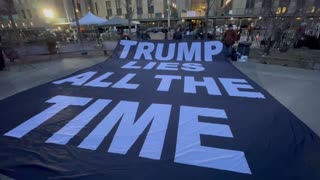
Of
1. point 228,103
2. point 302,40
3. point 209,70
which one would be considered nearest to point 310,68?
point 302,40

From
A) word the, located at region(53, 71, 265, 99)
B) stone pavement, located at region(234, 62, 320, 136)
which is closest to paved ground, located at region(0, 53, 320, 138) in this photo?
stone pavement, located at region(234, 62, 320, 136)

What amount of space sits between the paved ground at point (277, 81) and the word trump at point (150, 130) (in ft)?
4.87

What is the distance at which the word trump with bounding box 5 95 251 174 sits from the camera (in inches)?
83.0

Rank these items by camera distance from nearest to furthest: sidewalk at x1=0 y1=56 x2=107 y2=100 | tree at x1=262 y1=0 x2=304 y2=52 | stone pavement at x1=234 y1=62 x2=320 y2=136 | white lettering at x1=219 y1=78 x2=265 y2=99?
stone pavement at x1=234 y1=62 x2=320 y2=136 < white lettering at x1=219 y1=78 x2=265 y2=99 < sidewalk at x1=0 y1=56 x2=107 y2=100 < tree at x1=262 y1=0 x2=304 y2=52

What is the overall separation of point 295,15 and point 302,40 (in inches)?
43.6

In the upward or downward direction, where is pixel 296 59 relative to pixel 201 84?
upward

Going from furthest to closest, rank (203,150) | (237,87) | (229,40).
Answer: (229,40) < (237,87) < (203,150)

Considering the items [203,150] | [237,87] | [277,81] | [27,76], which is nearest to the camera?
[203,150]

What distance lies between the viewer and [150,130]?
262 cm

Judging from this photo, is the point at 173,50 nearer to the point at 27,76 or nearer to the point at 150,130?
the point at 27,76

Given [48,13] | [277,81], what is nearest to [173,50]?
[277,81]

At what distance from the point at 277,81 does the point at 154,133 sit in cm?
399

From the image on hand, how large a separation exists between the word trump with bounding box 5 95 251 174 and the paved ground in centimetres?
148

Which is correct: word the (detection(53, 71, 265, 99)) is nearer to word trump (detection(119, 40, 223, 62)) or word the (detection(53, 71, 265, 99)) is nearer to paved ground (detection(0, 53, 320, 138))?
paved ground (detection(0, 53, 320, 138))
